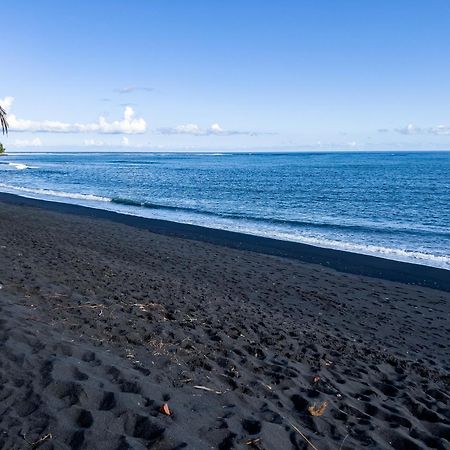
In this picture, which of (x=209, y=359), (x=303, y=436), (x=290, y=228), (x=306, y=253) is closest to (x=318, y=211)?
(x=290, y=228)

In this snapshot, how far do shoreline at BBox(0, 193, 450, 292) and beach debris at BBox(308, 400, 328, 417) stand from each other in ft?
36.7

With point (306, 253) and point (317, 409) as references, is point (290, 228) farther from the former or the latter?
point (317, 409)

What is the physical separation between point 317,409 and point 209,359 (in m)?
1.78

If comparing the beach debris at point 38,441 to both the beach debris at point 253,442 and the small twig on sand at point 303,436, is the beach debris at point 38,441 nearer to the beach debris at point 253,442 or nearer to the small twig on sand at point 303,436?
the beach debris at point 253,442

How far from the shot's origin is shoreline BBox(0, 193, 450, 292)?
54.0 ft

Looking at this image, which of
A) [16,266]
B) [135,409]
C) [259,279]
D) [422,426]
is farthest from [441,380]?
[16,266]

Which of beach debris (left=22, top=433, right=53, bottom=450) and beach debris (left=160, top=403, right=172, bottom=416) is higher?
beach debris (left=22, top=433, right=53, bottom=450)

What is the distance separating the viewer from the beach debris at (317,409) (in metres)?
5.30

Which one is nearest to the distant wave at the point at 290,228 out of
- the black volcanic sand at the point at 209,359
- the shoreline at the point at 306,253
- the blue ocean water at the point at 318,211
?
the blue ocean water at the point at 318,211

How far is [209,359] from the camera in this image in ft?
21.7

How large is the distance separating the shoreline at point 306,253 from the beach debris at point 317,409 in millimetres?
11191

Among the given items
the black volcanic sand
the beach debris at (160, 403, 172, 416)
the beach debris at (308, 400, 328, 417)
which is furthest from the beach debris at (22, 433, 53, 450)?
the beach debris at (308, 400, 328, 417)

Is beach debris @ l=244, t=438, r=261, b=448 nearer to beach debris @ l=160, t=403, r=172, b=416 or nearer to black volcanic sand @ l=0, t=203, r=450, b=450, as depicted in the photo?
black volcanic sand @ l=0, t=203, r=450, b=450

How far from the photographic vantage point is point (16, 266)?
11.0 metres
